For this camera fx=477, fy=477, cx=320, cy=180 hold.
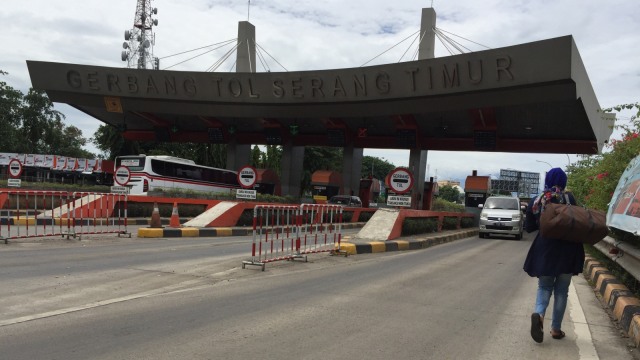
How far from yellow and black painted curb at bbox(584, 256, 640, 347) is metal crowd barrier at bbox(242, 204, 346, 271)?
538 centimetres

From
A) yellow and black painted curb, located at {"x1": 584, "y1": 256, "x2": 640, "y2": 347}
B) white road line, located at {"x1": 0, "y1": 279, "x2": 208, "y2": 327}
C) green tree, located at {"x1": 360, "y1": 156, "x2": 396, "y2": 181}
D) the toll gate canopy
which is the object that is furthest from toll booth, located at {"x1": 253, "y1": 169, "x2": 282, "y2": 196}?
green tree, located at {"x1": 360, "y1": 156, "x2": 396, "y2": 181}

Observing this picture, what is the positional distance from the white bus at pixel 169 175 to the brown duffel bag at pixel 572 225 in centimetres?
2141

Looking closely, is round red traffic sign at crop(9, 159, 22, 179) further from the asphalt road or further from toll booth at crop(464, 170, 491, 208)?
toll booth at crop(464, 170, 491, 208)

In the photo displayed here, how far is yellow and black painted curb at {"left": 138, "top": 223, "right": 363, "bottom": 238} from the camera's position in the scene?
560 inches

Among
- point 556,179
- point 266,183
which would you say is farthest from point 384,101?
point 556,179

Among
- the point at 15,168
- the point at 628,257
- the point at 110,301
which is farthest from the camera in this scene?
the point at 15,168

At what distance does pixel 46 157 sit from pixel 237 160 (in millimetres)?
24811

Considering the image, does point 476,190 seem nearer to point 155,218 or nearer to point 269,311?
point 155,218

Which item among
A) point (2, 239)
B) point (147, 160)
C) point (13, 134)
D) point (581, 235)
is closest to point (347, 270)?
point (581, 235)

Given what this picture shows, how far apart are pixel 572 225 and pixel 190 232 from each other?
41.5 ft

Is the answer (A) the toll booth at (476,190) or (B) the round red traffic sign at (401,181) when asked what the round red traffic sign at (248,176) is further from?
(A) the toll booth at (476,190)

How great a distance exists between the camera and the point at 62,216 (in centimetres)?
1560

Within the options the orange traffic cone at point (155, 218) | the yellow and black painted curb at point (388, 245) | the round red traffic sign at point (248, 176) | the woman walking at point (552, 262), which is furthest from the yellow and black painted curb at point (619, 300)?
the round red traffic sign at point (248, 176)

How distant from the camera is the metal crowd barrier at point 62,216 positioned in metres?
12.1
